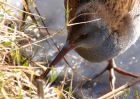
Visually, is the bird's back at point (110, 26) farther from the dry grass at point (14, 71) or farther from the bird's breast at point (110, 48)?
the dry grass at point (14, 71)

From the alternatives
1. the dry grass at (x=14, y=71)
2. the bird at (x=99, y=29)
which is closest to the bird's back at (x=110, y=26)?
the bird at (x=99, y=29)

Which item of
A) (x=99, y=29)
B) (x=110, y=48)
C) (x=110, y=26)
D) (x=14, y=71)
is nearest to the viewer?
(x=14, y=71)

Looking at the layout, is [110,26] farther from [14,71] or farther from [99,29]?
[14,71]

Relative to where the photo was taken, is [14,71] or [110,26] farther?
[110,26]

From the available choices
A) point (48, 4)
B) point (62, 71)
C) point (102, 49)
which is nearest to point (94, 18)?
point (102, 49)

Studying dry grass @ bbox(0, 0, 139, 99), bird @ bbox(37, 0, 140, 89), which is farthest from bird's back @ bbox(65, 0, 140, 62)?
dry grass @ bbox(0, 0, 139, 99)

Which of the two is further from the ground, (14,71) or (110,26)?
(110,26)

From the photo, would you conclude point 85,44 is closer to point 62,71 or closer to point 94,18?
point 94,18

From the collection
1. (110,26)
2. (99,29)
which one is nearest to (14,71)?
(99,29)
